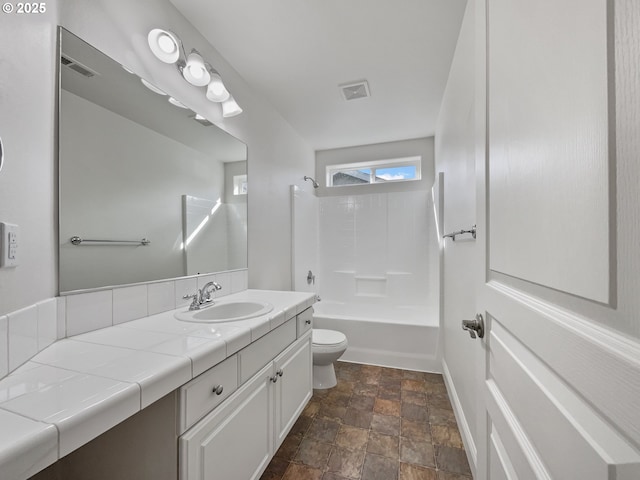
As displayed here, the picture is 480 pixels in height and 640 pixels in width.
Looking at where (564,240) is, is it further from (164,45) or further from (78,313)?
(164,45)

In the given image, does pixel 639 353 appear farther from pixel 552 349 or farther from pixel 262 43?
pixel 262 43

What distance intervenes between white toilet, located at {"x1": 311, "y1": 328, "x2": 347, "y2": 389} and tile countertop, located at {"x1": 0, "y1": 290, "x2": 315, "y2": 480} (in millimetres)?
1066

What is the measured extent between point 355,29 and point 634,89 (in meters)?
1.68

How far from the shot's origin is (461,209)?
175cm

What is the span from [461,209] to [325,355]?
145cm

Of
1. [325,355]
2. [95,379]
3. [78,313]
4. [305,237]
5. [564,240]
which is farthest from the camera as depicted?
[305,237]

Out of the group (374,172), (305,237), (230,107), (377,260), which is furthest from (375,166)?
(230,107)

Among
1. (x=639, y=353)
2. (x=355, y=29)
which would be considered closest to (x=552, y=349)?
(x=639, y=353)

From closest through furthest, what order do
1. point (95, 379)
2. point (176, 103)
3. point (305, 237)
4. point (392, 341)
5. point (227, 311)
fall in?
point (95, 379), point (176, 103), point (227, 311), point (392, 341), point (305, 237)

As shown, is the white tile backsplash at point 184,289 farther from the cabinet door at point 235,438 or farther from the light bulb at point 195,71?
the light bulb at point 195,71

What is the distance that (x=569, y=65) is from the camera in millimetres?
440

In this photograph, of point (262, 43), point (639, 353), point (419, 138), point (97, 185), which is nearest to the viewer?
point (639, 353)

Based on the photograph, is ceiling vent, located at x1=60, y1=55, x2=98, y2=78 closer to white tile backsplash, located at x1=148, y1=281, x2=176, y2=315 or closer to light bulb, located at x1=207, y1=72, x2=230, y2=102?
light bulb, located at x1=207, y1=72, x2=230, y2=102

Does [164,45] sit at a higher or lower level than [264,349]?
higher
